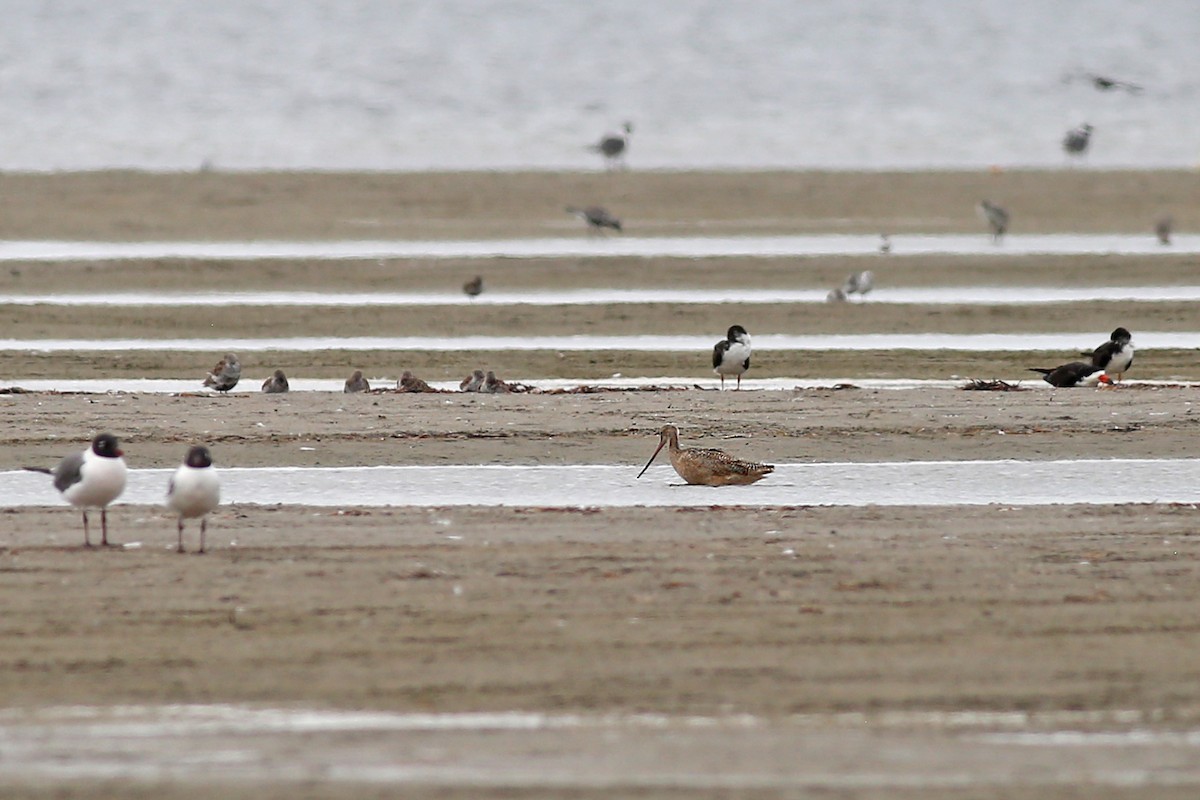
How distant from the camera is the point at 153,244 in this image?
27969 millimetres

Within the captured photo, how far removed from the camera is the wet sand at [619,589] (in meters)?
6.79

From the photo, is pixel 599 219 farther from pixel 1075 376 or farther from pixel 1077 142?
pixel 1077 142

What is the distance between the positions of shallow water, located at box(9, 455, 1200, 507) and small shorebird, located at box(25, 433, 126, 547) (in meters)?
1.48

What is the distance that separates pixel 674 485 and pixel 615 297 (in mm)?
11961

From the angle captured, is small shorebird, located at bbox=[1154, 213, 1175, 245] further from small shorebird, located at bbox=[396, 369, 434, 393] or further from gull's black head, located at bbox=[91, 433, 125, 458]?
gull's black head, located at bbox=[91, 433, 125, 458]

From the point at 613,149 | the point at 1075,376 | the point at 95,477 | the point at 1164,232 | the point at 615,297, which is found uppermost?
the point at 613,149

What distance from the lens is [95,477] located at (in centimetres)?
1011

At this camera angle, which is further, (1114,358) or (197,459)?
(1114,358)

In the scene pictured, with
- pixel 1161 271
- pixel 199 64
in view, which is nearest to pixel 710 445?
pixel 1161 271

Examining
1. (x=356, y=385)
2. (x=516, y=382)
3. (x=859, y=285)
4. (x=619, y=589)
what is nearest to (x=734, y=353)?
(x=516, y=382)

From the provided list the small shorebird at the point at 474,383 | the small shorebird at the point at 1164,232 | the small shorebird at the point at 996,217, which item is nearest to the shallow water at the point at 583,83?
the small shorebird at the point at 996,217

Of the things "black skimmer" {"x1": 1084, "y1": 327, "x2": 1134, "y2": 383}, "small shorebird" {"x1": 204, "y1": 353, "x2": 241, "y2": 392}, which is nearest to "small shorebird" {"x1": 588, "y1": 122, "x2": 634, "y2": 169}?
"black skimmer" {"x1": 1084, "y1": 327, "x2": 1134, "y2": 383}

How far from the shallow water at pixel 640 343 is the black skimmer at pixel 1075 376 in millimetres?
2455

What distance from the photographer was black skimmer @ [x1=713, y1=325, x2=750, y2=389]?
17484 mm
